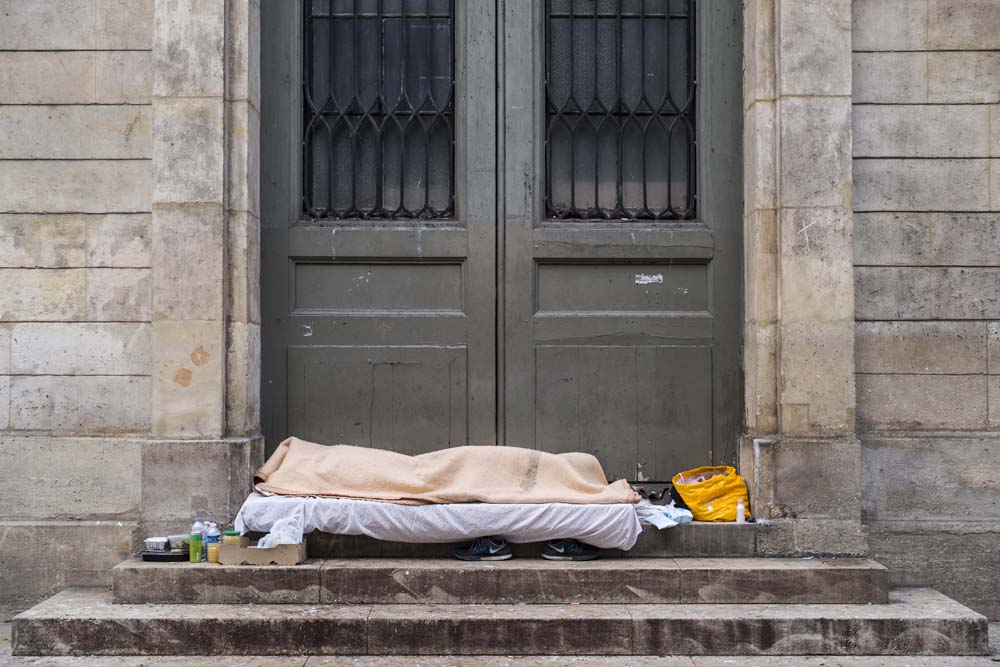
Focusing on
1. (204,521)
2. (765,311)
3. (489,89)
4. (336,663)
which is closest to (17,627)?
(204,521)

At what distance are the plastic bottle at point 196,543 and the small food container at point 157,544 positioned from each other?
0.17 m

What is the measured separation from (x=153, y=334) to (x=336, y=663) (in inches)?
94.4

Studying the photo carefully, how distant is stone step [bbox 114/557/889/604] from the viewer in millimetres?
5922

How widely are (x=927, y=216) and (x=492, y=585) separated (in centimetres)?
363

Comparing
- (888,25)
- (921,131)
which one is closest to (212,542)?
(921,131)

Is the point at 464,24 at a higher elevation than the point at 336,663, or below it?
higher

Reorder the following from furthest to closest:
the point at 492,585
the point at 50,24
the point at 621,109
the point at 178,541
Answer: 1. the point at 621,109
2. the point at 50,24
3. the point at 178,541
4. the point at 492,585

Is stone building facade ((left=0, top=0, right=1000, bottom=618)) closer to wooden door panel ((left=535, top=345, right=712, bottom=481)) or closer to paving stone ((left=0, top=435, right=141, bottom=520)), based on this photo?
paving stone ((left=0, top=435, right=141, bottom=520))

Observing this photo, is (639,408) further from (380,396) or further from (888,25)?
(888,25)

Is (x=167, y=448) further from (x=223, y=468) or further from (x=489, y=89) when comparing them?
(x=489, y=89)

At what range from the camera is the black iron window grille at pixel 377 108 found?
6.96m

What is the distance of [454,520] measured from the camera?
240 inches

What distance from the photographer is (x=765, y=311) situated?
257 inches

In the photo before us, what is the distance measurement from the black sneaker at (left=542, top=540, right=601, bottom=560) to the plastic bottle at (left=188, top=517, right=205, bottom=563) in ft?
6.75
